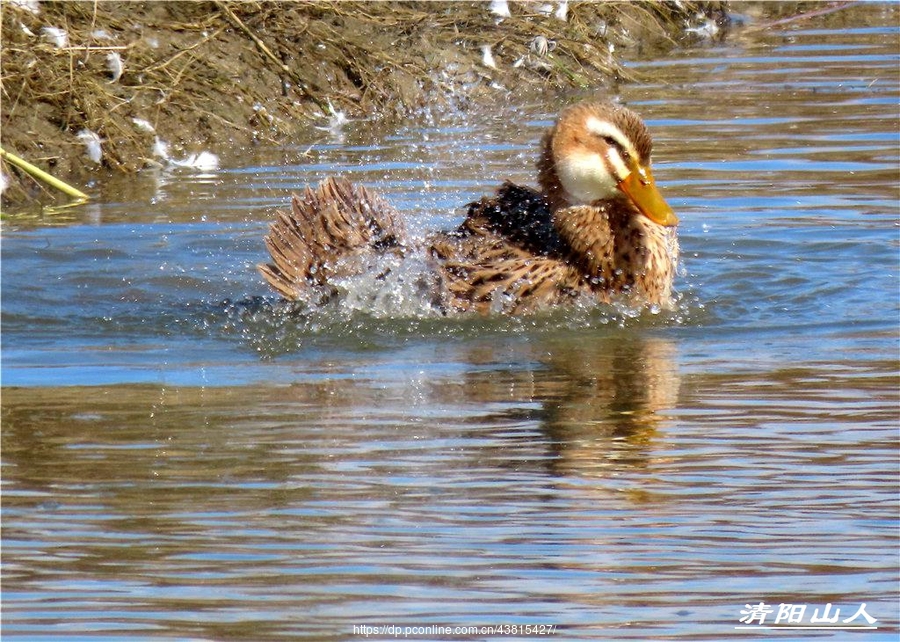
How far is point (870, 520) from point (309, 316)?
2.90 m

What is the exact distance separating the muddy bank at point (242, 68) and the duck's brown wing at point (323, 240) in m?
2.96

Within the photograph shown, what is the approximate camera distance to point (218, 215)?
A: 8586mm

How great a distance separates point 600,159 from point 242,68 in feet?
15.6

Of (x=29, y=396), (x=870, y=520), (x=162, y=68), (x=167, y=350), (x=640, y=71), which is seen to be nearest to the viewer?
(x=870, y=520)

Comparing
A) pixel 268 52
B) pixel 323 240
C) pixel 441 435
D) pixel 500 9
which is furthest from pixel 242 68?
pixel 441 435

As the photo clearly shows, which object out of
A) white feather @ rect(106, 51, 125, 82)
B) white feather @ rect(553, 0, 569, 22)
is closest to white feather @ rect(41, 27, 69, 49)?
white feather @ rect(106, 51, 125, 82)

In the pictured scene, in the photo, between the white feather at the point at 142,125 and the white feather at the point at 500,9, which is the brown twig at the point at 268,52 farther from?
the white feather at the point at 500,9

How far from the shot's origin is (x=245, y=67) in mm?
10945

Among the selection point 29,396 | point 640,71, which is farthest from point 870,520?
point 640,71

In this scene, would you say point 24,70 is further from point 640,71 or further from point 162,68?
point 640,71

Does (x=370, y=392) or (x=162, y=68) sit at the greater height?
(x=162, y=68)

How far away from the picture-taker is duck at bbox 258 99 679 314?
6512mm

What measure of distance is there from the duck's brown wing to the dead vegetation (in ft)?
9.73

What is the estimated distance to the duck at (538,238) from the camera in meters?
6.51
